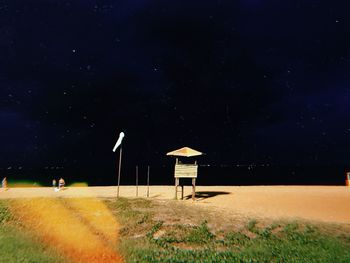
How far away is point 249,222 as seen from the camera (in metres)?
12.2

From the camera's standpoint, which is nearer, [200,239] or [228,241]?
[228,241]

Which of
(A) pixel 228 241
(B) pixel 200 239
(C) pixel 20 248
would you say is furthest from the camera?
(B) pixel 200 239

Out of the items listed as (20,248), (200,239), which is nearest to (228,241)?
(200,239)

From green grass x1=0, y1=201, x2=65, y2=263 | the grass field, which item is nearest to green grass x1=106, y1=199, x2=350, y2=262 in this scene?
the grass field

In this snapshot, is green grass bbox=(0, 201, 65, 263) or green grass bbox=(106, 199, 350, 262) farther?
green grass bbox=(106, 199, 350, 262)

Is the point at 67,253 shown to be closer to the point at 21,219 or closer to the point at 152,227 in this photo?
the point at 152,227

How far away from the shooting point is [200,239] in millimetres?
10023

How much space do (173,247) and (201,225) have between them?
261 cm

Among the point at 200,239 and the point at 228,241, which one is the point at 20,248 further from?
the point at 228,241

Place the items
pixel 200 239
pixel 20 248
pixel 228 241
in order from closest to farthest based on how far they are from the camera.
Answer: pixel 20 248 → pixel 228 241 → pixel 200 239

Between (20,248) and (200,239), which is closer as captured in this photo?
(20,248)

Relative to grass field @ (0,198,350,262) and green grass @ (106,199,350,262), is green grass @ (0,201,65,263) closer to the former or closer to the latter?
grass field @ (0,198,350,262)

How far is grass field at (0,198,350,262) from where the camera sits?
328 inches

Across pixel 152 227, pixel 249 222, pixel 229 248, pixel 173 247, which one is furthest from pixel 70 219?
pixel 249 222
